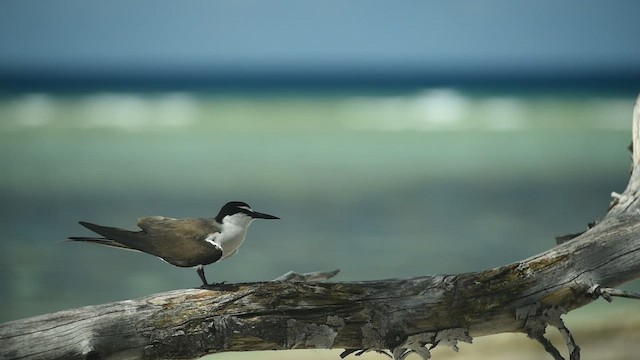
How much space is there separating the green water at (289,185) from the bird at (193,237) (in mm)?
2415

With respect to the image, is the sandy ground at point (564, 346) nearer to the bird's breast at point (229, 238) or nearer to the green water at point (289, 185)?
the green water at point (289, 185)

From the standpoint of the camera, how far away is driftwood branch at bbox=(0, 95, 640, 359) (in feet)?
6.68

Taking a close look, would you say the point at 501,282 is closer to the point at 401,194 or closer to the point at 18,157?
the point at 401,194

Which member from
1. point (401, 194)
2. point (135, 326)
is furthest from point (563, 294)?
point (401, 194)

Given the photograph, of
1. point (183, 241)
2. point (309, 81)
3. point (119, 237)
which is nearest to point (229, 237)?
point (183, 241)

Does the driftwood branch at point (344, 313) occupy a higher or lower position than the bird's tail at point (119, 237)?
lower

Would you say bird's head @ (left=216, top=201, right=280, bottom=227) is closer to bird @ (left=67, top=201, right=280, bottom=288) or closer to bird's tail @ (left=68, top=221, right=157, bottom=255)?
bird @ (left=67, top=201, right=280, bottom=288)

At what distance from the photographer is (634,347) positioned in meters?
3.99

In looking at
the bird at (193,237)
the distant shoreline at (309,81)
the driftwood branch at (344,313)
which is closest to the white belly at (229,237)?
the bird at (193,237)

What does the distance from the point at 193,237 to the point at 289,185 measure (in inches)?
137

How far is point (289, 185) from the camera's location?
18.5ft

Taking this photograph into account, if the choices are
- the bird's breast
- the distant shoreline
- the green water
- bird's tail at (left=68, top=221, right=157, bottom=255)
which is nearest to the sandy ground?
the green water

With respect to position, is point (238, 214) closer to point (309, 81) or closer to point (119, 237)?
point (119, 237)

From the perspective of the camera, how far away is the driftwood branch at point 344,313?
204cm
